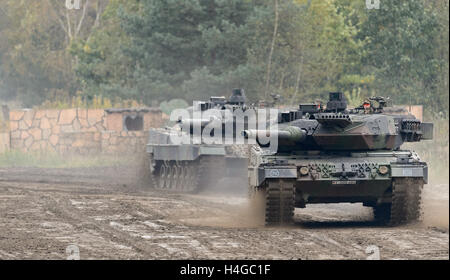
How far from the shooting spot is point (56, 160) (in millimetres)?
32156

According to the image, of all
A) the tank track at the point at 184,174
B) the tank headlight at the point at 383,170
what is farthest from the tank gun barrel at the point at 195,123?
the tank headlight at the point at 383,170

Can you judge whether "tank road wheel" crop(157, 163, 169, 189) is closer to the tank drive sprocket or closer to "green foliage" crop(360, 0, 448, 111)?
"green foliage" crop(360, 0, 448, 111)

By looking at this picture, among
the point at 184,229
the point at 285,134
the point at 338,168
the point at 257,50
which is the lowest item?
the point at 184,229

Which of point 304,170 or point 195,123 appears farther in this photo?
point 195,123

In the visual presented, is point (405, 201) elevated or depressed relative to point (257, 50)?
depressed

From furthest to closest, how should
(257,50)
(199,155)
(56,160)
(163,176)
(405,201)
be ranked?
(257,50) → (56,160) → (163,176) → (199,155) → (405,201)

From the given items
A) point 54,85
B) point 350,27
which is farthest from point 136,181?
point 54,85

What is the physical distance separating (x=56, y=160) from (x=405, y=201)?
18.9 meters

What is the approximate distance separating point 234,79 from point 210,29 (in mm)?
1756

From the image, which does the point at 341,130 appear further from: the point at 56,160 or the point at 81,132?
the point at 81,132

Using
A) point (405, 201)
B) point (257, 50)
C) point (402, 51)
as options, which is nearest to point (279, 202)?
point (405, 201)

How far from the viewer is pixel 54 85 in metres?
54.0

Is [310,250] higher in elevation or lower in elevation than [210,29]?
lower

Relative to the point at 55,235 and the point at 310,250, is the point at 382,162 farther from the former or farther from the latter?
the point at 55,235
